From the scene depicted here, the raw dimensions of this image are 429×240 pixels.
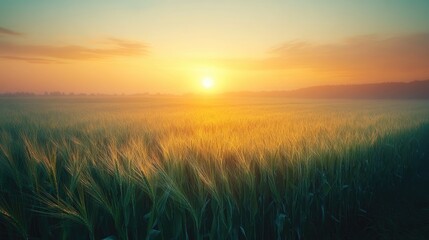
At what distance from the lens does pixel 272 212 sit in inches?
84.2

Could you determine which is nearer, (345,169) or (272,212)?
(272,212)

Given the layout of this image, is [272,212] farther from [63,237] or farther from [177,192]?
[63,237]

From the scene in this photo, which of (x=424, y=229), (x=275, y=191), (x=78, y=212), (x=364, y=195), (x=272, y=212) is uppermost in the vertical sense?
(x=78, y=212)

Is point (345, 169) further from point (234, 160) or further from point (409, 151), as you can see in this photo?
point (409, 151)

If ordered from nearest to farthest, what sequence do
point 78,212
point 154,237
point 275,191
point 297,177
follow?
point 78,212 < point 154,237 < point 275,191 < point 297,177

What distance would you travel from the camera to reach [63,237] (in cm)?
146

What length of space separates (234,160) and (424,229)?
2.17 metres

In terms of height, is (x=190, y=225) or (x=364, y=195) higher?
(x=190, y=225)

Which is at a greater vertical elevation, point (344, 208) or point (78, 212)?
point (78, 212)

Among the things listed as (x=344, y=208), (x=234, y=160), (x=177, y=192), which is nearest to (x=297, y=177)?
(x=234, y=160)

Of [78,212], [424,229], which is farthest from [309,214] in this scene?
[78,212]

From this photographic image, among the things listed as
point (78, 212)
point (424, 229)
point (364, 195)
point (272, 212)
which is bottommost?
point (424, 229)

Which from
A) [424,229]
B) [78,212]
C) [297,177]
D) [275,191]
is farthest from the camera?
[424,229]

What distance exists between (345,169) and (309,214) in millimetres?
728
